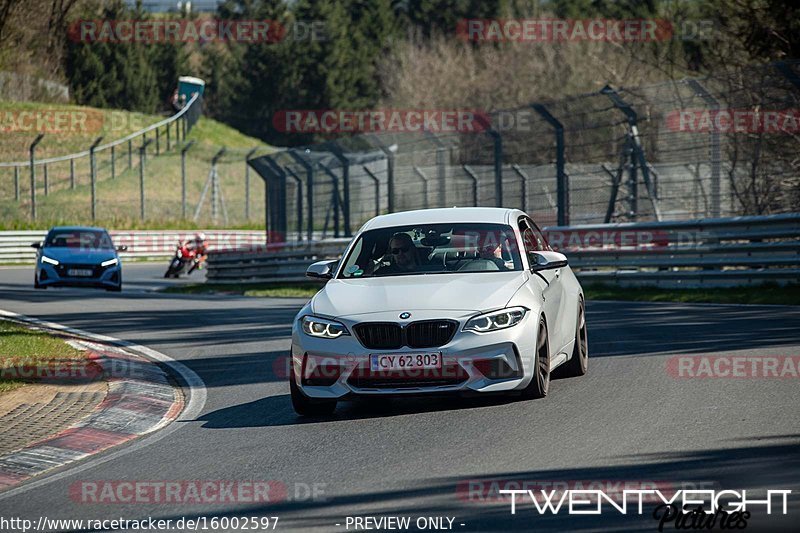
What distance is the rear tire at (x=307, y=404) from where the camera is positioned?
946 centimetres

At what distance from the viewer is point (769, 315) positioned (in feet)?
50.2

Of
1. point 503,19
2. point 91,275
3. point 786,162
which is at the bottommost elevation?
point 91,275

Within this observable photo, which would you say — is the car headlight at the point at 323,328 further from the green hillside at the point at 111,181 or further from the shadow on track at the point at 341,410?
the green hillside at the point at 111,181

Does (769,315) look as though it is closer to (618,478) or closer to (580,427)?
(580,427)

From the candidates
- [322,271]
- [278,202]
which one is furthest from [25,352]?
[278,202]

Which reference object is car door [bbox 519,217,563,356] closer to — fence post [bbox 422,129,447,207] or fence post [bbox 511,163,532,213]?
fence post [bbox 511,163,532,213]

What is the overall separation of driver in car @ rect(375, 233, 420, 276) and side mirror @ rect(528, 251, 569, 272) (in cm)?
93

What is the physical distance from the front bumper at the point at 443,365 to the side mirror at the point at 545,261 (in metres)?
0.95

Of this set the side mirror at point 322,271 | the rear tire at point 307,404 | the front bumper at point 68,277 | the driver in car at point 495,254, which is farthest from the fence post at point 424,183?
the rear tire at point 307,404

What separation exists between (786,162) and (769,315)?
601cm

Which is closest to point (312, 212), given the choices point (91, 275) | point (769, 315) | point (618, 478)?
point (91, 275)

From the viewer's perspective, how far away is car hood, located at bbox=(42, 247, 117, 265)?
26.7 m

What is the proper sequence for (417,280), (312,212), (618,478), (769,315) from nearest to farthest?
(618,478), (417,280), (769,315), (312,212)

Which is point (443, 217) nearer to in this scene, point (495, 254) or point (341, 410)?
point (495, 254)
